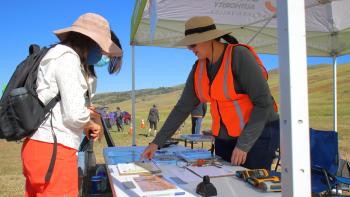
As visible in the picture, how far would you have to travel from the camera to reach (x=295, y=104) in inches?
41.5

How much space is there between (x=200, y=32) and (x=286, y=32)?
4.05 ft

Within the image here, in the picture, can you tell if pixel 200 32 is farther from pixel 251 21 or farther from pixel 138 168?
pixel 251 21

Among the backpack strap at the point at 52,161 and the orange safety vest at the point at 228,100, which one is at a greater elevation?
the orange safety vest at the point at 228,100

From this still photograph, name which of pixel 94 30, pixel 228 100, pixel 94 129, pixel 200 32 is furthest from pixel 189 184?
pixel 200 32

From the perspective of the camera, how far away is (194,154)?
8.69 feet

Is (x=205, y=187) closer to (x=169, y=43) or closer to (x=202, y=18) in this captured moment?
(x=202, y=18)

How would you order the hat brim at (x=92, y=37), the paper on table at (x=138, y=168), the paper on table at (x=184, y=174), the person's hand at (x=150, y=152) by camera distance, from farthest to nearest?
the person's hand at (x=150, y=152), the paper on table at (x=138, y=168), the paper on table at (x=184, y=174), the hat brim at (x=92, y=37)

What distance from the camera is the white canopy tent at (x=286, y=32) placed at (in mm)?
1055

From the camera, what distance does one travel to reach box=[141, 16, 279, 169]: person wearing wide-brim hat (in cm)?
206

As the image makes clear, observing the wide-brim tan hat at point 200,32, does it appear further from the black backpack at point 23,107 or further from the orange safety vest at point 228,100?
the black backpack at point 23,107

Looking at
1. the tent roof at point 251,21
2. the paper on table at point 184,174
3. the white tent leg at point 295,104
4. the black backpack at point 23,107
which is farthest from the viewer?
the tent roof at point 251,21

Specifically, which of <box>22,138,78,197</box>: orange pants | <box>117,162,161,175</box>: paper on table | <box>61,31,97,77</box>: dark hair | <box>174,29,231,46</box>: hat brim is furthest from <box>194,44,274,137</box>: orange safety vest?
<box>22,138,78,197</box>: orange pants

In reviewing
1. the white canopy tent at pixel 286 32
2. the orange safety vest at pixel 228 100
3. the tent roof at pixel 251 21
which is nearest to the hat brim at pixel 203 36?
the orange safety vest at pixel 228 100

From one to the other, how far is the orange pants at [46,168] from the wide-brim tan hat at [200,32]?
110cm
